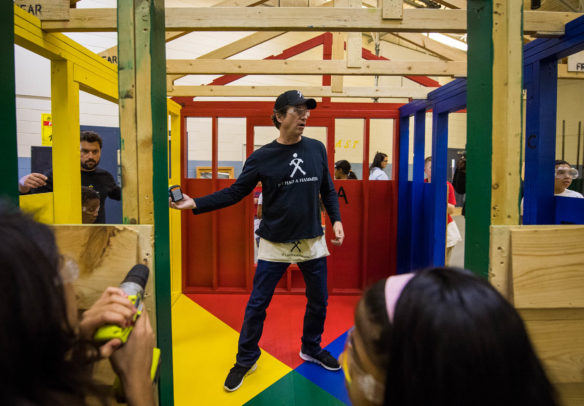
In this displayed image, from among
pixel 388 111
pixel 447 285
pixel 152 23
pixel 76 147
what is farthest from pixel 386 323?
pixel 388 111

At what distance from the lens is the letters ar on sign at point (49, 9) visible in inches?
73.0

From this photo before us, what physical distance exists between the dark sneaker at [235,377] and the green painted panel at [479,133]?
1.69 metres

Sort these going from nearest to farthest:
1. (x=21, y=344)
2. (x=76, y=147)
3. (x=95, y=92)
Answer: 1. (x=21, y=344)
2. (x=76, y=147)
3. (x=95, y=92)

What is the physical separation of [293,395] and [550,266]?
1736 mm

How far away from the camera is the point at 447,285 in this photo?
0.54 m

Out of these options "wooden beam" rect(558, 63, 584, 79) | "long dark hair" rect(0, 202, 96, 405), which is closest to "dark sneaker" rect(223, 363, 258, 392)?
"long dark hair" rect(0, 202, 96, 405)

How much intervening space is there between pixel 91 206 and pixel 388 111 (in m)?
3.20

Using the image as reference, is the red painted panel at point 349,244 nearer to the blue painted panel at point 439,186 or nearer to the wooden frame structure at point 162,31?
the blue painted panel at point 439,186

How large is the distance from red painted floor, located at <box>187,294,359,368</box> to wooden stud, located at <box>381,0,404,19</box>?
2223 millimetres

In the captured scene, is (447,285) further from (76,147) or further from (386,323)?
(76,147)

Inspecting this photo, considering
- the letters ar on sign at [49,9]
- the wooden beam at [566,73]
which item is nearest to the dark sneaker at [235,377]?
the letters ar on sign at [49,9]

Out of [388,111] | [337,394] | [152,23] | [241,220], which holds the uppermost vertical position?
[388,111]

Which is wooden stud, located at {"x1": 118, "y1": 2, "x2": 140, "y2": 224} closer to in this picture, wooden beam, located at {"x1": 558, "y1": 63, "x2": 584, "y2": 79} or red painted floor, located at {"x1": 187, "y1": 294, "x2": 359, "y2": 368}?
red painted floor, located at {"x1": 187, "y1": 294, "x2": 359, "y2": 368}

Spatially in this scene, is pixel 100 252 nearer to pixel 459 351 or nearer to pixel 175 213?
pixel 459 351
